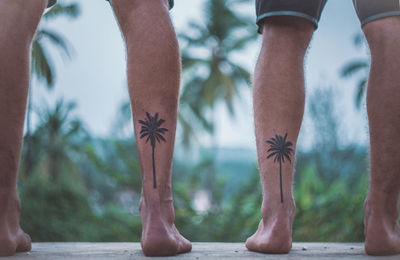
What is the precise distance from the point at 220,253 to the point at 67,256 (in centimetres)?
44

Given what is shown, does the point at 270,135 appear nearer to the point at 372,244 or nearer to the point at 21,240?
the point at 372,244

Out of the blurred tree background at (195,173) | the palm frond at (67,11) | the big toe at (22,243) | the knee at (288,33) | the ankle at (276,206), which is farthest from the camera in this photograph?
the palm frond at (67,11)

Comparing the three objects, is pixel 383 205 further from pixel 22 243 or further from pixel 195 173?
pixel 195 173

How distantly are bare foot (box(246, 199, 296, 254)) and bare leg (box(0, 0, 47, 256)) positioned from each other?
0.73 m

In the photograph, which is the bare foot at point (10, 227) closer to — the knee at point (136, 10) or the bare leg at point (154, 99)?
the bare leg at point (154, 99)

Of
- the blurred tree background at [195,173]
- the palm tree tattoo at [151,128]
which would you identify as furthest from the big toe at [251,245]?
the blurred tree background at [195,173]

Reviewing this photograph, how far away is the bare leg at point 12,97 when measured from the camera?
3.91 ft

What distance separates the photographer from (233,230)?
47.8 ft

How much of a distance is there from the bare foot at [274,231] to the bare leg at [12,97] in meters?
0.73

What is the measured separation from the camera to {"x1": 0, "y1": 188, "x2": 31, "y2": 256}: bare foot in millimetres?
1173

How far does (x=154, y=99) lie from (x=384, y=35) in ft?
2.57

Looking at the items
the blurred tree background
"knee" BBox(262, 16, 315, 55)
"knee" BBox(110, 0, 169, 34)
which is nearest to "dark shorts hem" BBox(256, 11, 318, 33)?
"knee" BBox(262, 16, 315, 55)

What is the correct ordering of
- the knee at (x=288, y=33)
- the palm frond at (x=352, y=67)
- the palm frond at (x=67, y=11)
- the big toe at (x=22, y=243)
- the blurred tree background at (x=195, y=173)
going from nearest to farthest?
1. the big toe at (x=22, y=243)
2. the knee at (x=288, y=33)
3. the blurred tree background at (x=195, y=173)
4. the palm frond at (x=67, y=11)
5. the palm frond at (x=352, y=67)

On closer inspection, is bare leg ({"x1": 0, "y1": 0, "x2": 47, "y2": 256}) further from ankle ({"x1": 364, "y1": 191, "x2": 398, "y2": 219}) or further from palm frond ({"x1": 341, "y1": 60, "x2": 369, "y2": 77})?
palm frond ({"x1": 341, "y1": 60, "x2": 369, "y2": 77})
